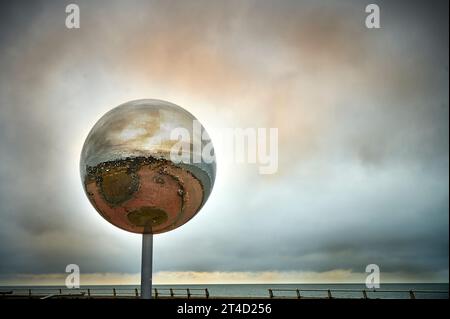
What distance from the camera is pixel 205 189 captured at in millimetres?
7410

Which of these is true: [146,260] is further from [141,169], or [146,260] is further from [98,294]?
[98,294]

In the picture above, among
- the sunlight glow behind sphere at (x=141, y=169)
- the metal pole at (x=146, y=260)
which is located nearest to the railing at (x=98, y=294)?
the metal pole at (x=146, y=260)

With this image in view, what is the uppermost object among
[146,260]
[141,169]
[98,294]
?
[141,169]

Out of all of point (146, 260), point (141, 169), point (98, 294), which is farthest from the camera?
point (98, 294)

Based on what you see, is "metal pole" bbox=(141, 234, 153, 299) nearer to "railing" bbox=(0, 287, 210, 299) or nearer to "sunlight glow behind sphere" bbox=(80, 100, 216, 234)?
"sunlight glow behind sphere" bbox=(80, 100, 216, 234)

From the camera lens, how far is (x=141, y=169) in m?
6.77

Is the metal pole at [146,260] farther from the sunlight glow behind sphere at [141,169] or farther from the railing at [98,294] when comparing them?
the railing at [98,294]

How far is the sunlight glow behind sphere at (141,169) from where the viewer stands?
679cm

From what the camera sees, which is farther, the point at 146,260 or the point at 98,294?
the point at 98,294

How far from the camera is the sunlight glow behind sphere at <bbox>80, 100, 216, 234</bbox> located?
6793 mm

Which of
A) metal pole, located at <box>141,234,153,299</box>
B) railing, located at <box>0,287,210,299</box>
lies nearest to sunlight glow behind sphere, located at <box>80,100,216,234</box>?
metal pole, located at <box>141,234,153,299</box>

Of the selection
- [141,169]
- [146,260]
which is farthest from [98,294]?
[141,169]
